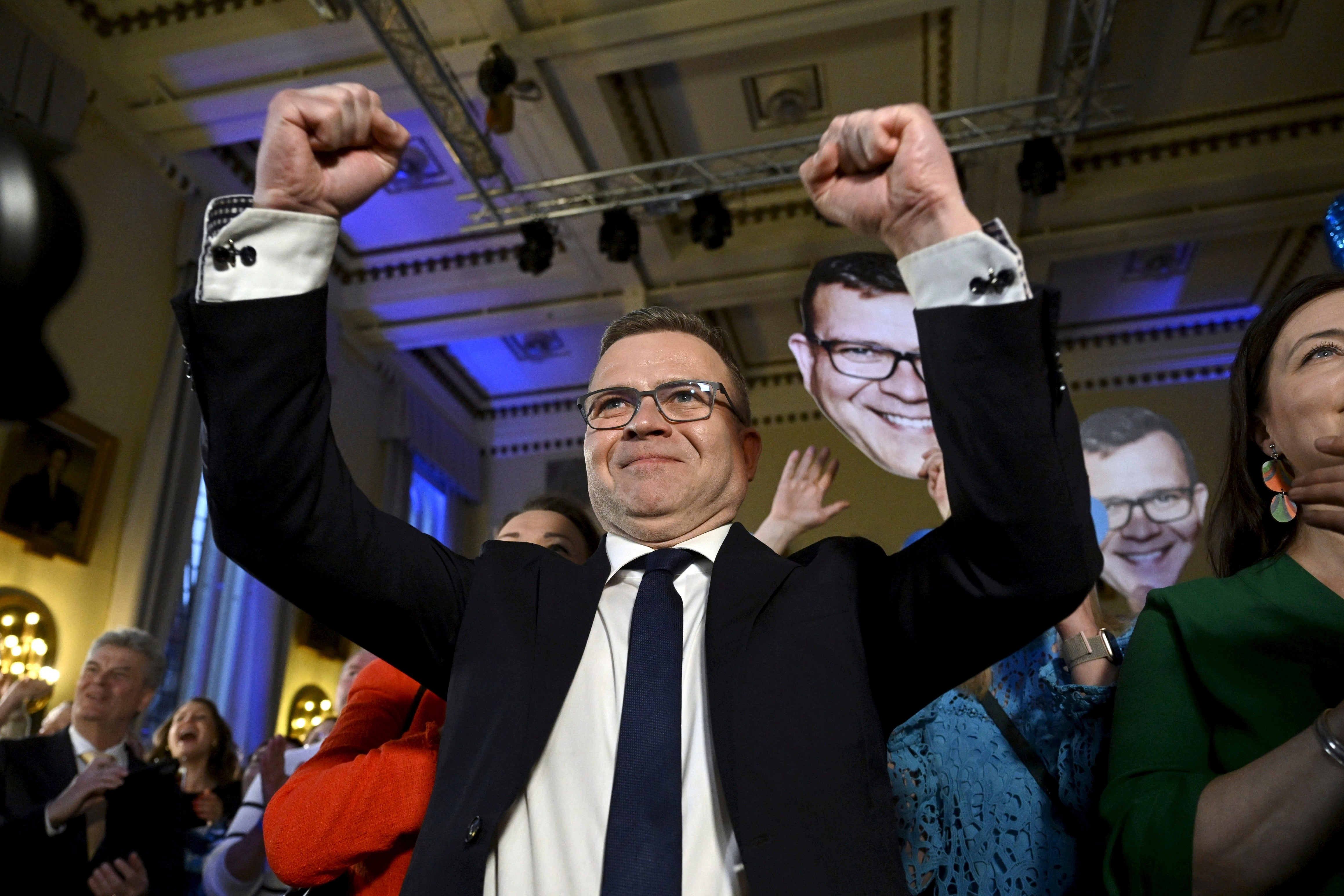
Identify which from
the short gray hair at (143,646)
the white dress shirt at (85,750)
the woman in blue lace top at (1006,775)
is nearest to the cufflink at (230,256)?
the woman in blue lace top at (1006,775)

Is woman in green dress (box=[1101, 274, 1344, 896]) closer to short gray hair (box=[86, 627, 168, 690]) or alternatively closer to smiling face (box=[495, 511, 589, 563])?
smiling face (box=[495, 511, 589, 563])

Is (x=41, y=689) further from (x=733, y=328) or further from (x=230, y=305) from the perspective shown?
(x=733, y=328)

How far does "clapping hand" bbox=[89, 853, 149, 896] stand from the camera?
273cm

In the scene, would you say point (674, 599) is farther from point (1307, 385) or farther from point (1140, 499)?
point (1140, 499)

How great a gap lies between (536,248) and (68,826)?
5062 millimetres

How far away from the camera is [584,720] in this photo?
116 cm

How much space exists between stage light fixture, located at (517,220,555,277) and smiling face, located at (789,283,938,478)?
4178 mm

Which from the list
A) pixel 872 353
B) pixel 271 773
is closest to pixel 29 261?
pixel 872 353

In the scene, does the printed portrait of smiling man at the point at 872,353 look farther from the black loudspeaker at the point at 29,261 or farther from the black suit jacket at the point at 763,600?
the black loudspeaker at the point at 29,261

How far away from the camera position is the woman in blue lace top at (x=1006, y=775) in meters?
1.40

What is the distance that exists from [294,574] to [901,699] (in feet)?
2.28

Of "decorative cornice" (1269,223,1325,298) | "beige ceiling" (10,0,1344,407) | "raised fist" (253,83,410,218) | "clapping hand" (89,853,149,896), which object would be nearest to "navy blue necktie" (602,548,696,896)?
"raised fist" (253,83,410,218)

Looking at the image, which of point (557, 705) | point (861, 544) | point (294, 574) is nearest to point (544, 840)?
point (557, 705)

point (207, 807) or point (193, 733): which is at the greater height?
point (193, 733)
